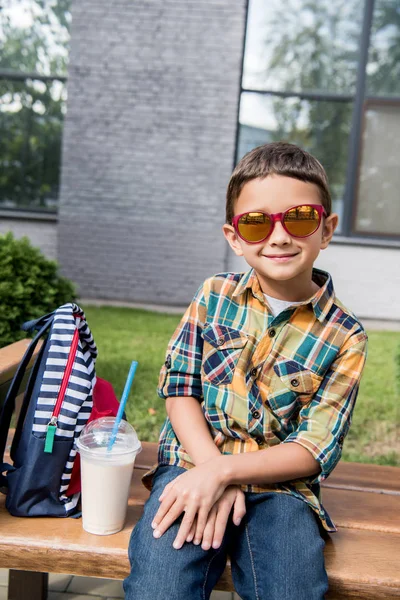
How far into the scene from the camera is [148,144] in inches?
337

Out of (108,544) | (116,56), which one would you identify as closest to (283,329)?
(108,544)

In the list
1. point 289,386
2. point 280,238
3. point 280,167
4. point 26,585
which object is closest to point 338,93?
point 280,167

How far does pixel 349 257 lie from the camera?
335 inches

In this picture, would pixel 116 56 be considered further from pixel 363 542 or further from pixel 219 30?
pixel 363 542

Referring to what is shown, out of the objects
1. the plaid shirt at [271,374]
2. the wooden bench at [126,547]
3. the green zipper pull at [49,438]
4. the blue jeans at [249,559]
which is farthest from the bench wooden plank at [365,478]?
the green zipper pull at [49,438]

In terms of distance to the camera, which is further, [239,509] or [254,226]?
[254,226]

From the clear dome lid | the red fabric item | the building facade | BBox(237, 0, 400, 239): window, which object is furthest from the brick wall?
the clear dome lid

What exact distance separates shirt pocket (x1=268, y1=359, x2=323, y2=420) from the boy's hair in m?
0.43

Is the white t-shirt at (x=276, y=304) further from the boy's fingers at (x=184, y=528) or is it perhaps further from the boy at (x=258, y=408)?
the boy's fingers at (x=184, y=528)

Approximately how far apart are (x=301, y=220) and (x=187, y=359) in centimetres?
50

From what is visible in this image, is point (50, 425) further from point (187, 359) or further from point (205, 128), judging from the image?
point (205, 128)

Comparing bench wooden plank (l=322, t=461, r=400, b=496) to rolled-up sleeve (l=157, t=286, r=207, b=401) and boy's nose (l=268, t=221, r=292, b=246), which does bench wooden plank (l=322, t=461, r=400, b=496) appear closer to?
rolled-up sleeve (l=157, t=286, r=207, b=401)

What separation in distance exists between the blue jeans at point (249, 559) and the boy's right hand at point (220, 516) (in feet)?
0.09

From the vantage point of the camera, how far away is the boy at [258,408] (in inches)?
57.2
